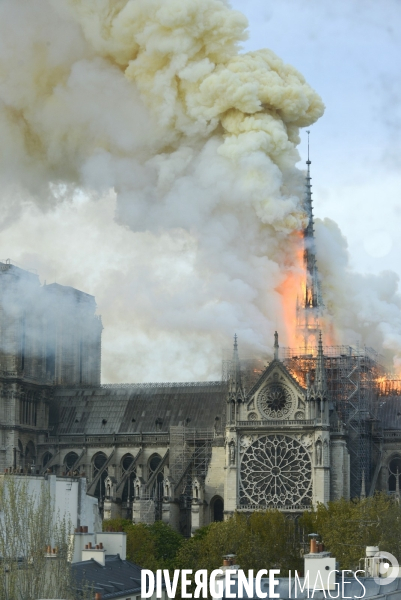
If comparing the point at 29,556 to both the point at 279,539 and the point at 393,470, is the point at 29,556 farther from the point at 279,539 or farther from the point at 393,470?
the point at 393,470

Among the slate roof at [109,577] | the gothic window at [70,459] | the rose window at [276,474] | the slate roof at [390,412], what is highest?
the slate roof at [390,412]

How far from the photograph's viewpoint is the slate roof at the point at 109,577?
6575 cm

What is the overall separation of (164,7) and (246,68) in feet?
20.1

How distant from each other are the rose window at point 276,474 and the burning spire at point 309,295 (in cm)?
829

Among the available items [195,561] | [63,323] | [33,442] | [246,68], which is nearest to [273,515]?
[195,561]

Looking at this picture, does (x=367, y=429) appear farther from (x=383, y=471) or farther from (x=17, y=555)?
(x=17, y=555)

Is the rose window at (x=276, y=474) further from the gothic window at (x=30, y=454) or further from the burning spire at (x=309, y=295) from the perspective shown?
the gothic window at (x=30, y=454)

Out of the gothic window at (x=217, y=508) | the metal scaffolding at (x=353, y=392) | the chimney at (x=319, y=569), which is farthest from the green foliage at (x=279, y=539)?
the chimney at (x=319, y=569)

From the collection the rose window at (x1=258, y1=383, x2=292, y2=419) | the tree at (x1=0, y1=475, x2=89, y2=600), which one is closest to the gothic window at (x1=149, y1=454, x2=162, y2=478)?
the rose window at (x1=258, y1=383, x2=292, y2=419)

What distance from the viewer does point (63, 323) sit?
140 metres

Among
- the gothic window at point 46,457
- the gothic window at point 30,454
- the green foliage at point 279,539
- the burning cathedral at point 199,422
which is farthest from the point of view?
the gothic window at point 46,457

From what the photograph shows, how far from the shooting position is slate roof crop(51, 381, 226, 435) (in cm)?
12438

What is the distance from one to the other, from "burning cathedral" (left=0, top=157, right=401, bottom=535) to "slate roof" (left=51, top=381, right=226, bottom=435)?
0.10 metres

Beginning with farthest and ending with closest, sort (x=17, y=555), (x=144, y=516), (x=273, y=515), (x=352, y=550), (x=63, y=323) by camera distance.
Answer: (x=63, y=323), (x=144, y=516), (x=273, y=515), (x=352, y=550), (x=17, y=555)
